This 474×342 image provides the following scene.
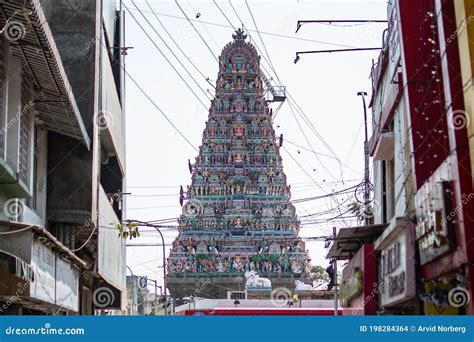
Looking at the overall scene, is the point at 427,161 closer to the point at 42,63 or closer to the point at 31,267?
the point at 42,63

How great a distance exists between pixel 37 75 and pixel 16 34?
97.8 inches

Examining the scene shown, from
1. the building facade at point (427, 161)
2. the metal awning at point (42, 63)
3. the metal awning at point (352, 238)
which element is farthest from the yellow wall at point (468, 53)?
the metal awning at point (352, 238)

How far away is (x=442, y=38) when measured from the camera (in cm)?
1584

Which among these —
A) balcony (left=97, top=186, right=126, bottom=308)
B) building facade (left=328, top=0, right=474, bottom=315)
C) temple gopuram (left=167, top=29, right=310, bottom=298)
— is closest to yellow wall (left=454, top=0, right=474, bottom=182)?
building facade (left=328, top=0, right=474, bottom=315)

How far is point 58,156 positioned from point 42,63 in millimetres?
5524

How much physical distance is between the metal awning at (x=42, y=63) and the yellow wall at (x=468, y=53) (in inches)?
233

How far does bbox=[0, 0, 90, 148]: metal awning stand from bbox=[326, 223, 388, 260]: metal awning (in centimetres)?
636

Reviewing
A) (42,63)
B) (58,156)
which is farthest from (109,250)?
(42,63)

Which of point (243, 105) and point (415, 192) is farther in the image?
point (243, 105)

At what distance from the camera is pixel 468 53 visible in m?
14.3

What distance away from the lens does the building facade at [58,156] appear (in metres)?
13.6

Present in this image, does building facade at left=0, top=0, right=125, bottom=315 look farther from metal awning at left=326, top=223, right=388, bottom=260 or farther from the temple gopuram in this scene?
the temple gopuram
